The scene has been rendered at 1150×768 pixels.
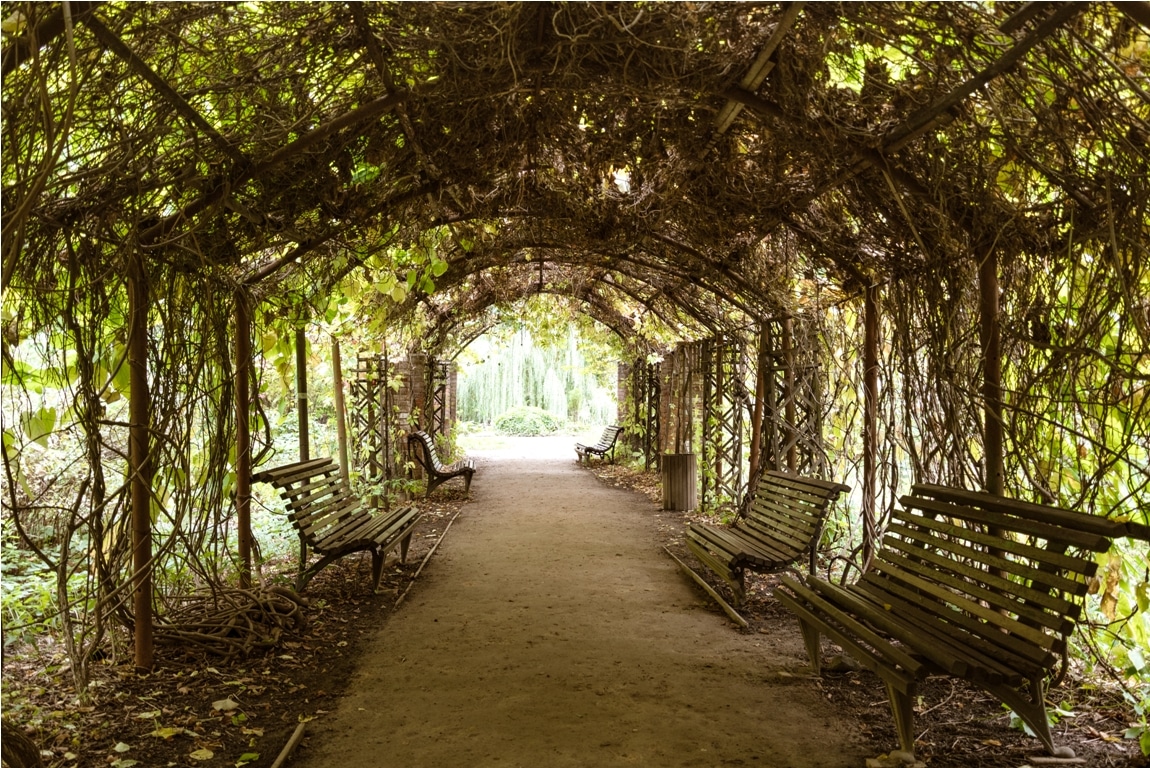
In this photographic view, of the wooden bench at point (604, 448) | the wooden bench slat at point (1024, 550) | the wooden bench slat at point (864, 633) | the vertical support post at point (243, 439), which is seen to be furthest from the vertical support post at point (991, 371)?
the wooden bench at point (604, 448)

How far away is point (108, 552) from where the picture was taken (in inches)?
138

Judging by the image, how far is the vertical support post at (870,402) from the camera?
5023mm

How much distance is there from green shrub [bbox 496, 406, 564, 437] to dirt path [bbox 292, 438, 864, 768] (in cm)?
1919

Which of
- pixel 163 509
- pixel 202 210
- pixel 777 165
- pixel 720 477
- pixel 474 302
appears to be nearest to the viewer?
pixel 163 509

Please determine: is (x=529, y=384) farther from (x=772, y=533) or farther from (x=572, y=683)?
(x=572, y=683)

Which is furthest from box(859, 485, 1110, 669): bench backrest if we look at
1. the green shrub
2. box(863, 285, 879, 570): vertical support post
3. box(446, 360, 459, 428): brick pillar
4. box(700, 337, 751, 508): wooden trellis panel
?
the green shrub

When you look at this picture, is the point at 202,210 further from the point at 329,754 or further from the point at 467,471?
the point at 467,471

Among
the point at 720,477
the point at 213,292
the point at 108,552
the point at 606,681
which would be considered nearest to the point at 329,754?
the point at 606,681

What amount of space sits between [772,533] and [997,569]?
6.66 feet

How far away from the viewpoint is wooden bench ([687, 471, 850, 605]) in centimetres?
454

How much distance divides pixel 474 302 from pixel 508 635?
7508 millimetres

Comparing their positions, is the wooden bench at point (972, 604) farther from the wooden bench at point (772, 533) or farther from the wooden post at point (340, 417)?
the wooden post at point (340, 417)

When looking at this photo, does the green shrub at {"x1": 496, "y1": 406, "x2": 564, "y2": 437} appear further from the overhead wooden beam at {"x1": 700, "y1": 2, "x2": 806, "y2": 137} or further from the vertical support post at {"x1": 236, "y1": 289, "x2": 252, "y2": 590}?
the overhead wooden beam at {"x1": 700, "y1": 2, "x2": 806, "y2": 137}

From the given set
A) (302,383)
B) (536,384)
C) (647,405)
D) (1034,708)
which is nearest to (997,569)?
(1034,708)
